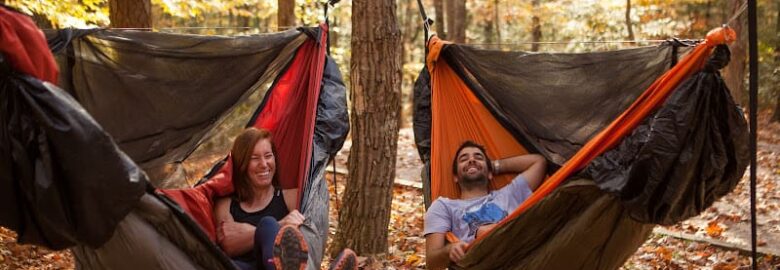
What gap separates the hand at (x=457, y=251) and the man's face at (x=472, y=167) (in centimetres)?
42

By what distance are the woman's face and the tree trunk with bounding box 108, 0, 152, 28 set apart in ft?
6.31

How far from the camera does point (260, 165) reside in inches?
103

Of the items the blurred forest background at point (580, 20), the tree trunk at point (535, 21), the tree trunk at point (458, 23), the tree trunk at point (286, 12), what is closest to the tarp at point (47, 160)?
the tree trunk at point (286, 12)

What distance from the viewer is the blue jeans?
2266 millimetres

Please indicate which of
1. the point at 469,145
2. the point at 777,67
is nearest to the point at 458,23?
the point at 777,67

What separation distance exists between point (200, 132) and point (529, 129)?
53.8 inches

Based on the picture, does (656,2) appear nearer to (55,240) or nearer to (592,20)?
(592,20)

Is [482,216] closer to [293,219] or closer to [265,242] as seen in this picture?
[293,219]

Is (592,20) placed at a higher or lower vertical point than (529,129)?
higher

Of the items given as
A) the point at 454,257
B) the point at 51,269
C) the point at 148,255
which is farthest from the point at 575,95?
the point at 51,269

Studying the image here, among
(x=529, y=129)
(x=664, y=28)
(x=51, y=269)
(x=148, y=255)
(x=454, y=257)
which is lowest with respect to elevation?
(x=51, y=269)

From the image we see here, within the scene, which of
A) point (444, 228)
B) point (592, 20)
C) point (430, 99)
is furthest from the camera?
point (592, 20)

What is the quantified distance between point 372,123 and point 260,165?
33.7 inches

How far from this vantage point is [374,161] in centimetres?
339
